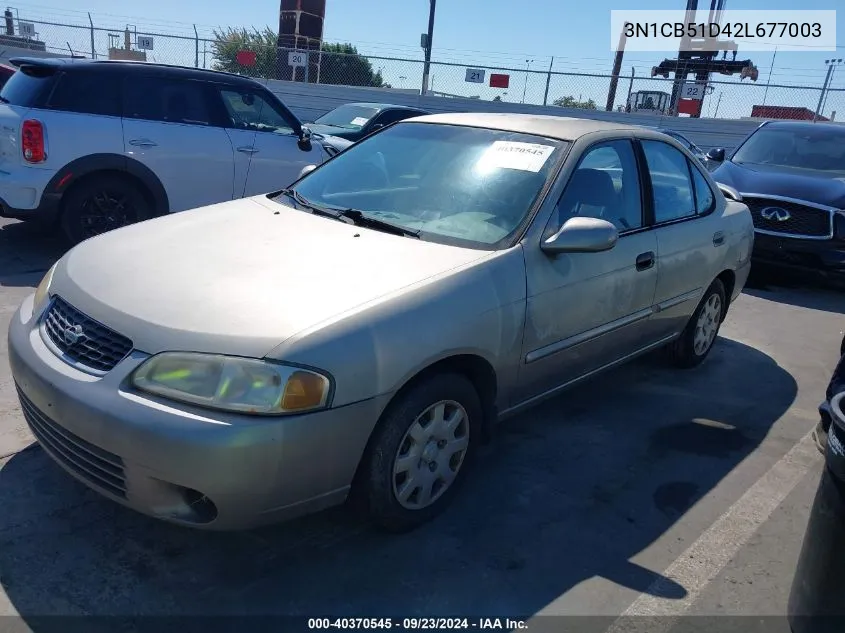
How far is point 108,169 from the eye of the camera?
6.22 meters

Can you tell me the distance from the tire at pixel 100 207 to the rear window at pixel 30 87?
2.58 feet

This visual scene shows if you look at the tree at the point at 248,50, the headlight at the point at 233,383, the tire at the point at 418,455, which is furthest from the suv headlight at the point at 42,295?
the tree at the point at 248,50

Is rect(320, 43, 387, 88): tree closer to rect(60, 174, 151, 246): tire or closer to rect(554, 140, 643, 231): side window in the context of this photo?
rect(60, 174, 151, 246): tire

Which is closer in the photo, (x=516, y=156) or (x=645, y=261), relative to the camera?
(x=516, y=156)

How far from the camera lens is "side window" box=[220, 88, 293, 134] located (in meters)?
6.99

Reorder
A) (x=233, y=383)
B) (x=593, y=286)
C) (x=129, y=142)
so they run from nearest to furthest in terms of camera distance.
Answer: (x=233, y=383), (x=593, y=286), (x=129, y=142)

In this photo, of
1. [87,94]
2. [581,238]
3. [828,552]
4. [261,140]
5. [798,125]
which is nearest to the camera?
[828,552]

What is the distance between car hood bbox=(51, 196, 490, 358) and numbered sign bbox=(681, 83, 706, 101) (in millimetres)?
20433

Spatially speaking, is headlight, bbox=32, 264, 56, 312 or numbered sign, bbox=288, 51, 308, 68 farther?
numbered sign, bbox=288, 51, 308, 68

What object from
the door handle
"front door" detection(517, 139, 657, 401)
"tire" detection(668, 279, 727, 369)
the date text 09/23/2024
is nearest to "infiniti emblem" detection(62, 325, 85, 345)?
the date text 09/23/2024

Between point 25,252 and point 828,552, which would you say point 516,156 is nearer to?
point 828,552

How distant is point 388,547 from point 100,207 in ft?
15.8

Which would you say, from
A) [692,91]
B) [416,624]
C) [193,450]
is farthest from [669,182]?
[692,91]

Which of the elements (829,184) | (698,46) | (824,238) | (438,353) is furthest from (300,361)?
(698,46)
